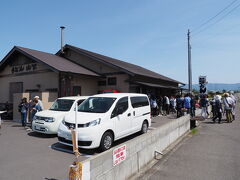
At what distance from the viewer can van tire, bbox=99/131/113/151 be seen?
17.0 feet

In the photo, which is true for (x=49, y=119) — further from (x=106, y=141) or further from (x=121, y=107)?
(x=121, y=107)

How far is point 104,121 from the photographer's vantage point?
5.26 meters

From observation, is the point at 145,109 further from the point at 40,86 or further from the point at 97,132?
the point at 40,86

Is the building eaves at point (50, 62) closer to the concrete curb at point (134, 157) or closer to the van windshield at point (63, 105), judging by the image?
the van windshield at point (63, 105)

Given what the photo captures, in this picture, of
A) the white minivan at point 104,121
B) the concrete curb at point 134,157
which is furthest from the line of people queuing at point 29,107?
the concrete curb at point 134,157

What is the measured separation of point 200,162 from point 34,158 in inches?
184

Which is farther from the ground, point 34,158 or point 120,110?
point 120,110

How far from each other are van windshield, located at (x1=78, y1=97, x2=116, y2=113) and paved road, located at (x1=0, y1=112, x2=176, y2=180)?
135 centimetres

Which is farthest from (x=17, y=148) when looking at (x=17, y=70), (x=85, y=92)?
(x=17, y=70)

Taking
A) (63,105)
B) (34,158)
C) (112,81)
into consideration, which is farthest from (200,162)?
(112,81)

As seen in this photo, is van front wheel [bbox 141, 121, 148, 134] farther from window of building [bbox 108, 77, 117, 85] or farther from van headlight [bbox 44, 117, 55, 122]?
window of building [bbox 108, 77, 117, 85]

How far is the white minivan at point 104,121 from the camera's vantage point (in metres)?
5.03

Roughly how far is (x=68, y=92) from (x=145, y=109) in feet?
21.5

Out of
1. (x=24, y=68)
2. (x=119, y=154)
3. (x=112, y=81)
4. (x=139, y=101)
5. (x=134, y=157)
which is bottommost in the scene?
(x=134, y=157)
